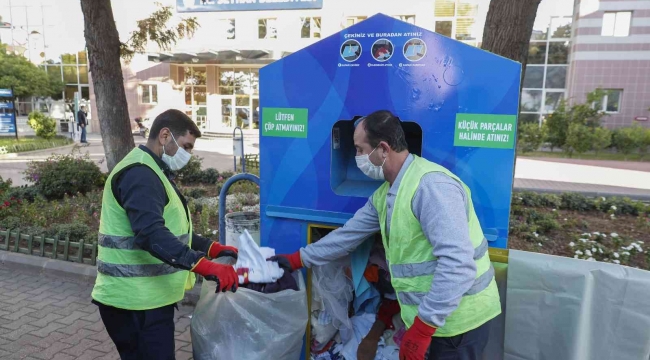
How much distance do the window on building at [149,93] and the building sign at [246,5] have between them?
24883 mm

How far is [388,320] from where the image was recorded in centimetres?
258

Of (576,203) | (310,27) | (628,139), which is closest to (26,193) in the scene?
(576,203)

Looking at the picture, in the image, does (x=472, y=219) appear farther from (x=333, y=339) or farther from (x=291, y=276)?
(x=333, y=339)

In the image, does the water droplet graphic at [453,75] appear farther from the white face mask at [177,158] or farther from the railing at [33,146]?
the railing at [33,146]

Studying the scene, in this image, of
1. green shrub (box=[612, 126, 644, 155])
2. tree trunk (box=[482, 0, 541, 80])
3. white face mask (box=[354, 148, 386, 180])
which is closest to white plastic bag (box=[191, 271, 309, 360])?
white face mask (box=[354, 148, 386, 180])

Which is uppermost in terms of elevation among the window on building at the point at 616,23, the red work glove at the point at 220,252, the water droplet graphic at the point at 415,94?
the window on building at the point at 616,23

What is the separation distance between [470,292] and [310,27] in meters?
25.4

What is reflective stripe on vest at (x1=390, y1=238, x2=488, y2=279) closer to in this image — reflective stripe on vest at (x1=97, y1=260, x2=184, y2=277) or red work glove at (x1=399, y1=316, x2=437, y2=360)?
red work glove at (x1=399, y1=316, x2=437, y2=360)

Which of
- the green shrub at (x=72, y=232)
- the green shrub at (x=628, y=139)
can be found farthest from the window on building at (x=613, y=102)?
the green shrub at (x=72, y=232)

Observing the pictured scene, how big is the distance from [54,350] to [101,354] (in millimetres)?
358

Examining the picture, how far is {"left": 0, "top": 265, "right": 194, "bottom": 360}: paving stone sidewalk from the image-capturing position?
335 centimetres

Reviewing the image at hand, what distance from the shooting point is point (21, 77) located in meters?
26.0

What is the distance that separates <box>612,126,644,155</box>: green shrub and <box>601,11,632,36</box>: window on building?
5.72 meters

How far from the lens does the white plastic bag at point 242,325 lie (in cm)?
226
